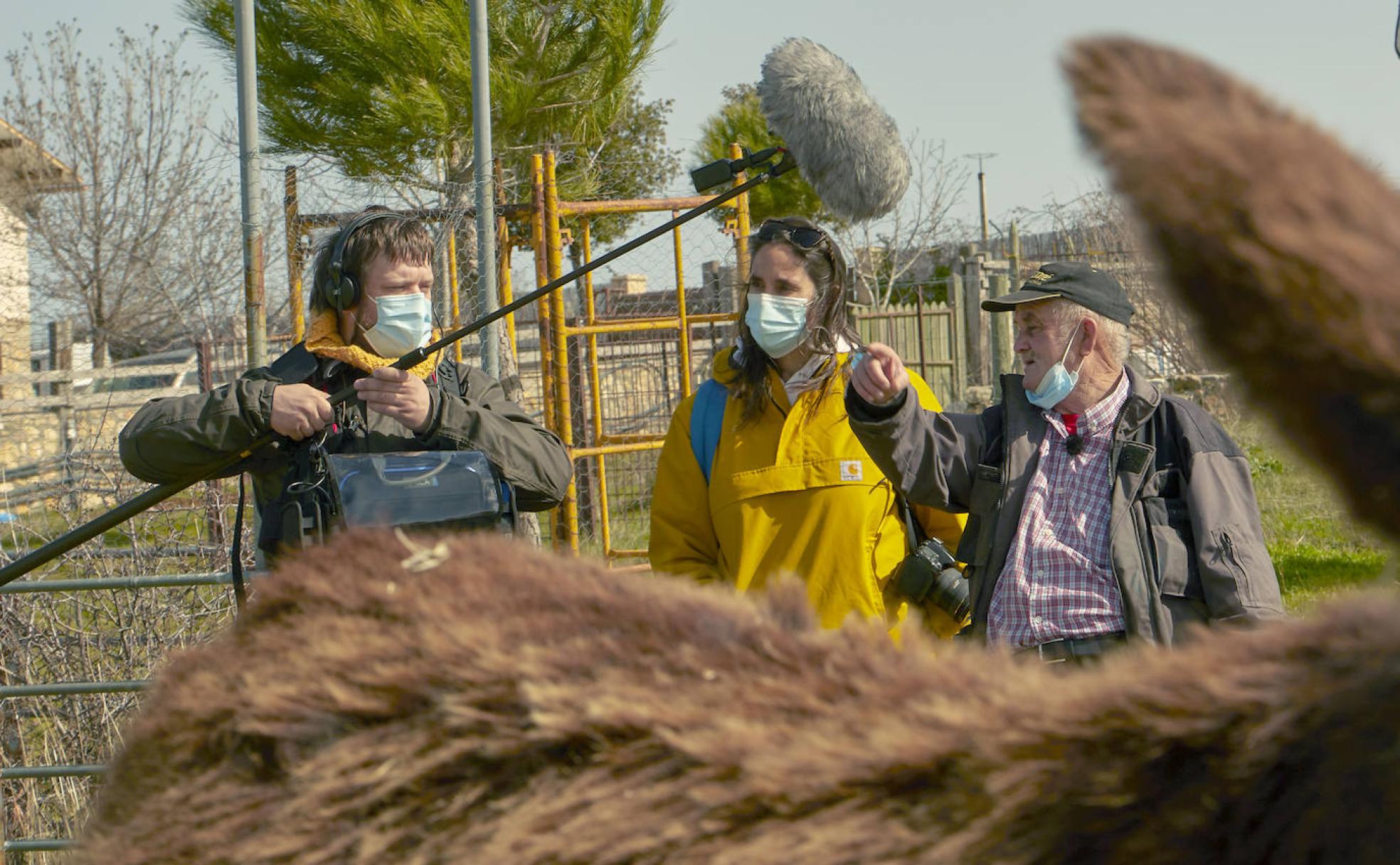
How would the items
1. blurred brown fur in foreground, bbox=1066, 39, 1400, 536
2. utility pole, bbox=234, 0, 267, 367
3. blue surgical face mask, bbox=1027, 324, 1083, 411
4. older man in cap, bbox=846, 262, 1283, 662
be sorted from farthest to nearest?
1. utility pole, bbox=234, 0, 267, 367
2. blue surgical face mask, bbox=1027, 324, 1083, 411
3. older man in cap, bbox=846, 262, 1283, 662
4. blurred brown fur in foreground, bbox=1066, 39, 1400, 536

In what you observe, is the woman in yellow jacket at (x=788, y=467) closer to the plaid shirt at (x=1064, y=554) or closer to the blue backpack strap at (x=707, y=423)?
the blue backpack strap at (x=707, y=423)

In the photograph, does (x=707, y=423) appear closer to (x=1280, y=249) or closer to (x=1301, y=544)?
(x=1280, y=249)

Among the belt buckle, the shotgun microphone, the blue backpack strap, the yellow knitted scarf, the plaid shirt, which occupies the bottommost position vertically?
the belt buckle

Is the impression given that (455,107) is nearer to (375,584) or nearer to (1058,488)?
(1058,488)

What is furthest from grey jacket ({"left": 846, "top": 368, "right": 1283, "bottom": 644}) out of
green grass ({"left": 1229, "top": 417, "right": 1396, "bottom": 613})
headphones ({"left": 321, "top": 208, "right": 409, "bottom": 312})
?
green grass ({"left": 1229, "top": 417, "right": 1396, "bottom": 613})

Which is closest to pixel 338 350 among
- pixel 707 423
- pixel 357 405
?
pixel 357 405

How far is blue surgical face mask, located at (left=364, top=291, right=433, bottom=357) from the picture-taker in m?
3.11

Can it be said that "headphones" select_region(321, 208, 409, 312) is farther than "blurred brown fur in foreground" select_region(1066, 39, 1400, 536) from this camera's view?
Yes

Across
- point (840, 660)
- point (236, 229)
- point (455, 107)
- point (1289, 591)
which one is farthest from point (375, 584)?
point (236, 229)

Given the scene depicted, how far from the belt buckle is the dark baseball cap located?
3.10 feet

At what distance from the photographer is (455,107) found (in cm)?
1429

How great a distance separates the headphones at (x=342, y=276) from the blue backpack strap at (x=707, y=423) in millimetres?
1065

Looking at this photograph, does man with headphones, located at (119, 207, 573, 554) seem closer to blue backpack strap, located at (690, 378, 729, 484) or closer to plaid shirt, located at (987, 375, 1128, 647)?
blue backpack strap, located at (690, 378, 729, 484)

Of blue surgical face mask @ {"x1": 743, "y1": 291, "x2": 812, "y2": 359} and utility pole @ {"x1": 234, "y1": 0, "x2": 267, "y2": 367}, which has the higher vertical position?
utility pole @ {"x1": 234, "y1": 0, "x2": 267, "y2": 367}
